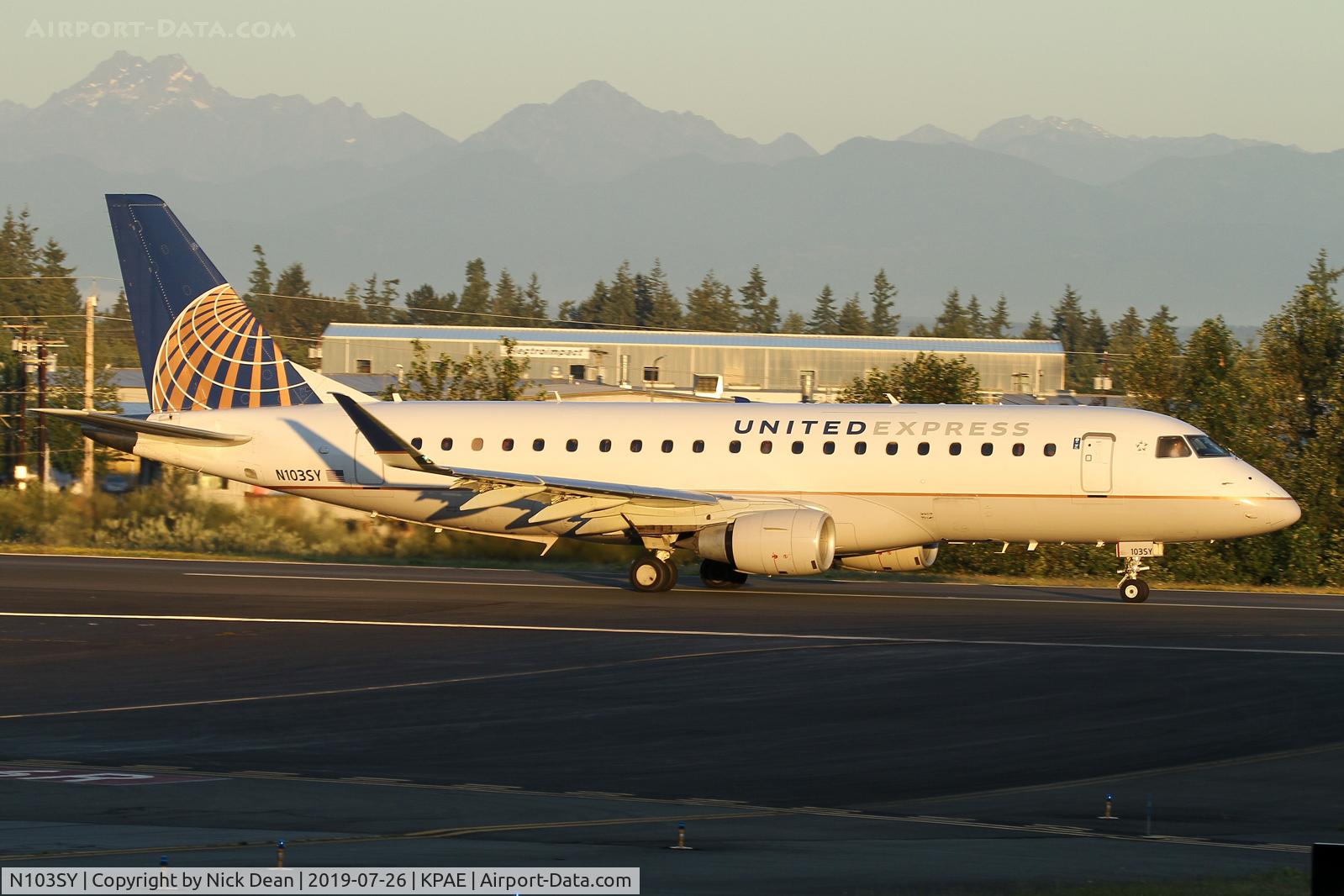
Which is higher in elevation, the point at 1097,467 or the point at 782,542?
the point at 1097,467

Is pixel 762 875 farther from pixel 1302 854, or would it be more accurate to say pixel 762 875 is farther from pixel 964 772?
pixel 964 772

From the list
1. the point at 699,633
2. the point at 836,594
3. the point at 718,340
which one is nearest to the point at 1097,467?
the point at 836,594

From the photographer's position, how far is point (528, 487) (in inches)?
1145

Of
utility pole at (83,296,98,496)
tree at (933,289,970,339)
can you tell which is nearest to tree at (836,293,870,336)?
tree at (933,289,970,339)

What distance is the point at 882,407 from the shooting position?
102ft

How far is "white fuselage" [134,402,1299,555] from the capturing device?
29000 millimetres

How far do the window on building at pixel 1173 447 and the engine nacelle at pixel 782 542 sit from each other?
6158 mm

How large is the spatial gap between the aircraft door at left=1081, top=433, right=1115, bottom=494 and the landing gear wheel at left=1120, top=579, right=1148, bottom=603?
2.03m

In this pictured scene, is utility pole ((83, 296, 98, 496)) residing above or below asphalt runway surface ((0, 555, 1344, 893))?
above

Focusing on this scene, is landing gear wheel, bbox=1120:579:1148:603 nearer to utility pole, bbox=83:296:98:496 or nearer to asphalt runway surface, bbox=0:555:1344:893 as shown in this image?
asphalt runway surface, bbox=0:555:1344:893

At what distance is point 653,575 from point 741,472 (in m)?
2.60

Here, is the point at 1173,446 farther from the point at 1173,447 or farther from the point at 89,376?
the point at 89,376

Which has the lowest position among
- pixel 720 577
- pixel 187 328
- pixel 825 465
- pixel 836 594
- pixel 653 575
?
pixel 836 594

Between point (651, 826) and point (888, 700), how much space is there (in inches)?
268
